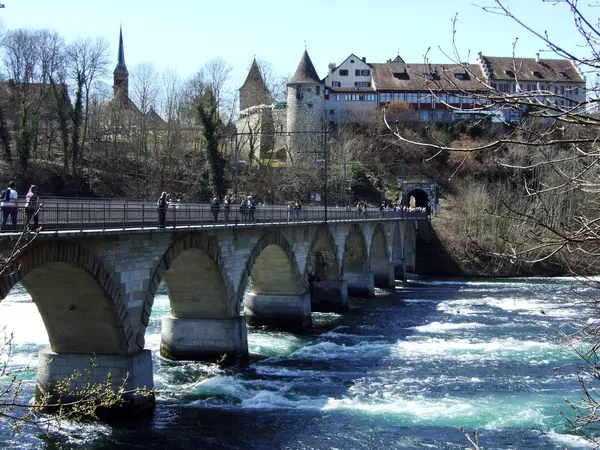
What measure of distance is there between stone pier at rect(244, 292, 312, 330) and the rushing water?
3.86 feet

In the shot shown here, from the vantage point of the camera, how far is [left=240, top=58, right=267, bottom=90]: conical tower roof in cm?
10900

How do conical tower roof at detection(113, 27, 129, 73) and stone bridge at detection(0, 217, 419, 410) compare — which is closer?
stone bridge at detection(0, 217, 419, 410)

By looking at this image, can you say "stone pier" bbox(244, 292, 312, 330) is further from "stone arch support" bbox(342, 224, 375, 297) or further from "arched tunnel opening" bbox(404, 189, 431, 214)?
"arched tunnel opening" bbox(404, 189, 431, 214)

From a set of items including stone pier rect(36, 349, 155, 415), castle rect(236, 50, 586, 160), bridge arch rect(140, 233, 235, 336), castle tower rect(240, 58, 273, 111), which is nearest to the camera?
stone pier rect(36, 349, 155, 415)

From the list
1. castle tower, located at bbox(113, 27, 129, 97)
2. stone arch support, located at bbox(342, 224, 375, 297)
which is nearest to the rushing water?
stone arch support, located at bbox(342, 224, 375, 297)

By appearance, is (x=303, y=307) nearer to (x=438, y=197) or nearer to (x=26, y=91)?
(x=26, y=91)

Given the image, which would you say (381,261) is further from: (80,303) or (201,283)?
(80,303)

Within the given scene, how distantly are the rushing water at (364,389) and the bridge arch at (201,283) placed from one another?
6.94ft

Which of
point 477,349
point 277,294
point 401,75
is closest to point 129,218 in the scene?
→ point 477,349

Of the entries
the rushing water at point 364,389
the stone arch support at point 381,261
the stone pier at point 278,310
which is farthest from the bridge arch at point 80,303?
the stone arch support at point 381,261

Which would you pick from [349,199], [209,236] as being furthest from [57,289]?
[349,199]

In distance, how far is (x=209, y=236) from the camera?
2745cm

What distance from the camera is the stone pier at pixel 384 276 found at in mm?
58000

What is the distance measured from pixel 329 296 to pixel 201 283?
17448 mm
